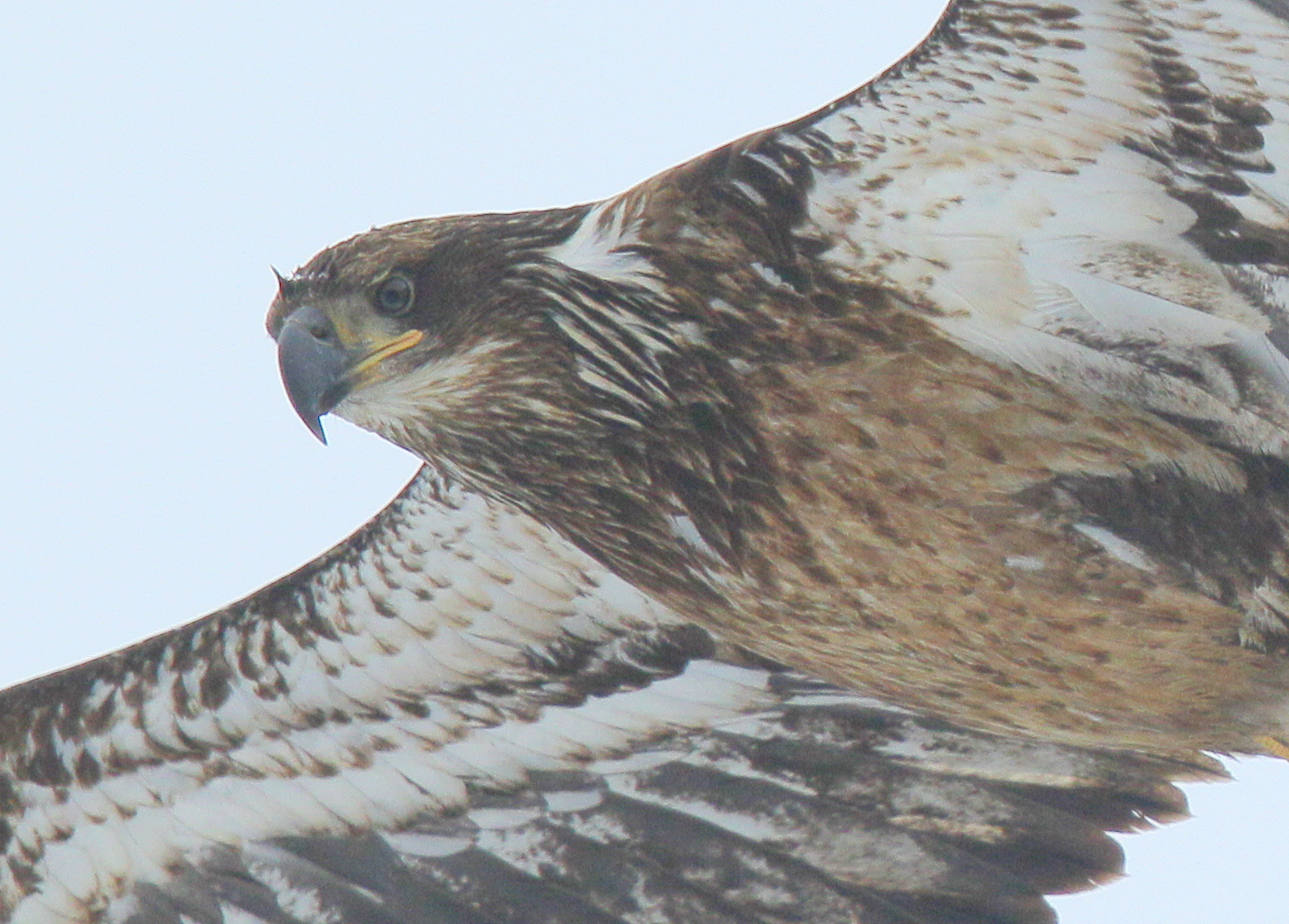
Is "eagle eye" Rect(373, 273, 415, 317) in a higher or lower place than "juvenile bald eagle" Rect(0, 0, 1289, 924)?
higher

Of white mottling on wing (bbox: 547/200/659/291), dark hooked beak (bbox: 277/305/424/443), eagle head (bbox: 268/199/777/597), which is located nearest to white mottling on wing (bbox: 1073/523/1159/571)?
eagle head (bbox: 268/199/777/597)

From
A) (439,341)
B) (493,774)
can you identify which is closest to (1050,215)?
(439,341)

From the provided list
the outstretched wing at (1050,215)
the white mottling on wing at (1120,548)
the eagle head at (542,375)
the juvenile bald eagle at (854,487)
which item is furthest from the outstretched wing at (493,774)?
the outstretched wing at (1050,215)

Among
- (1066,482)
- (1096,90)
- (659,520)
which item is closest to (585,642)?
(659,520)

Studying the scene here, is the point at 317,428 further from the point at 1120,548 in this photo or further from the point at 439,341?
the point at 1120,548

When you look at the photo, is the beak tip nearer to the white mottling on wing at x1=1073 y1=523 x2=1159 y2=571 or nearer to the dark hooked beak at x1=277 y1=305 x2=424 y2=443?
the dark hooked beak at x1=277 y1=305 x2=424 y2=443

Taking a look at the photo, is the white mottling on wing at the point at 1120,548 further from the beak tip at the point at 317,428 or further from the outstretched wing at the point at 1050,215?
the beak tip at the point at 317,428

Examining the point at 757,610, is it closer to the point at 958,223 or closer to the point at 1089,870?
the point at 958,223
